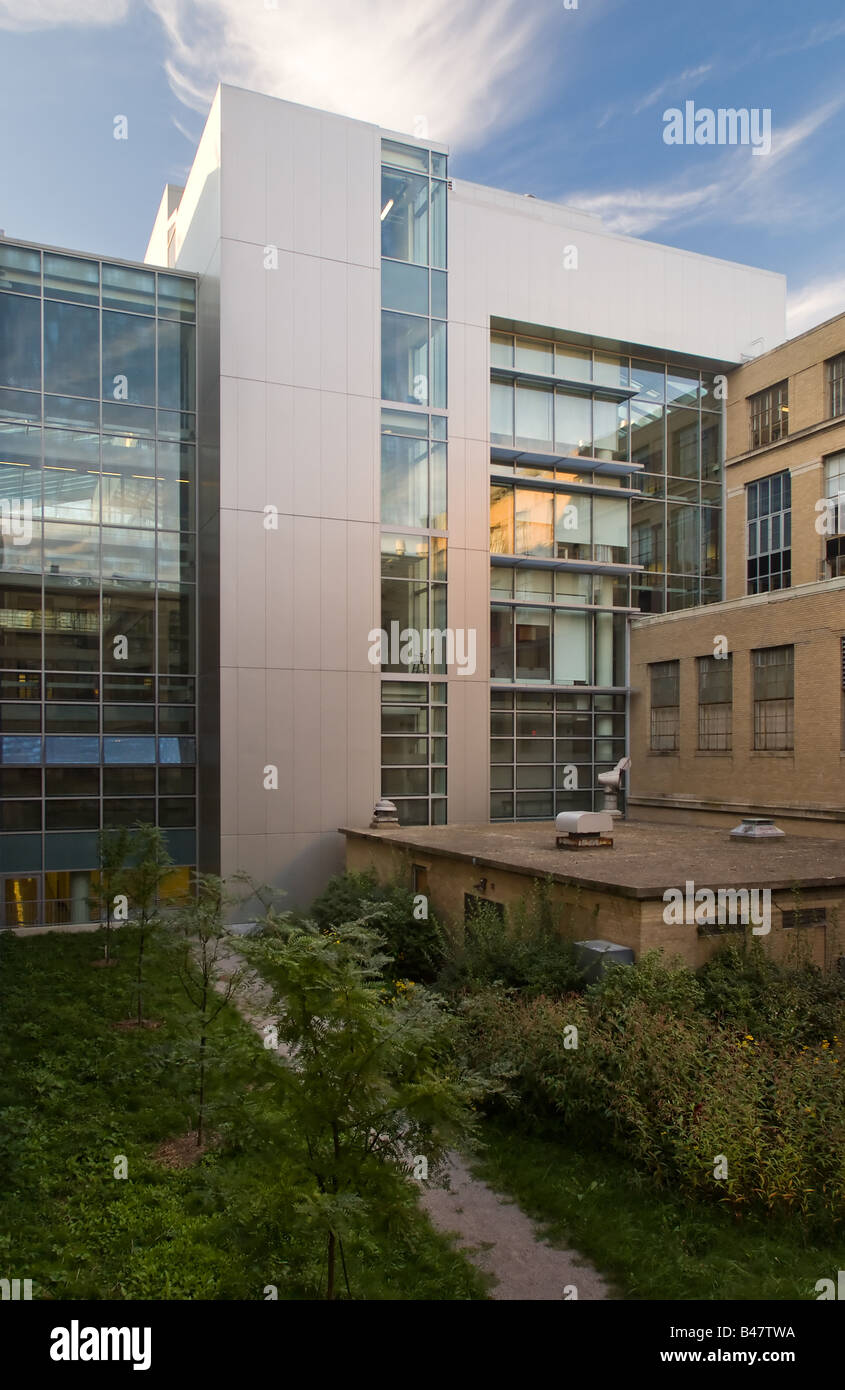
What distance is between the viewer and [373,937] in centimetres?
686

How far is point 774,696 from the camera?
71.9 ft

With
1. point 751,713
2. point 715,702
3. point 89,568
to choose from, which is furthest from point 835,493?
point 89,568

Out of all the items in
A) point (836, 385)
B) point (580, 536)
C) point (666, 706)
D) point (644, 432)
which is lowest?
point (666, 706)

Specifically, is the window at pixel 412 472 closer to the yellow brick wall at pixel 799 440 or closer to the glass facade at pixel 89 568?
the glass facade at pixel 89 568

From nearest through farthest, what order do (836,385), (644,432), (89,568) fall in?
(89,568)
(836,385)
(644,432)

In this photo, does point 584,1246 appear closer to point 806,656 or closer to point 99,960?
point 99,960

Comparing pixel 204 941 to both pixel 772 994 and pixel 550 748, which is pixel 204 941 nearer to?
pixel 772 994

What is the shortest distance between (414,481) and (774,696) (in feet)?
36.5

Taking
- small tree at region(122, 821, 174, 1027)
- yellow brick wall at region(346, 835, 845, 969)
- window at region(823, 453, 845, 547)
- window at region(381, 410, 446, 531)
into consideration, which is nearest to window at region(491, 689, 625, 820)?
window at region(381, 410, 446, 531)

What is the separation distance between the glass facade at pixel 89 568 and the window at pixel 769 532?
1747 centimetres

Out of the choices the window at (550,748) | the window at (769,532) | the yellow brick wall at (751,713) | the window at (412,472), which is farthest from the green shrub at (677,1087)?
the window at (769,532)

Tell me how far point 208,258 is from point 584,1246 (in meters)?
23.7

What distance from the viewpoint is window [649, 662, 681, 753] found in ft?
83.9

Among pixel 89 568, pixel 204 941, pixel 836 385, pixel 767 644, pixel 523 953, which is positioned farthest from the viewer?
pixel 836 385
